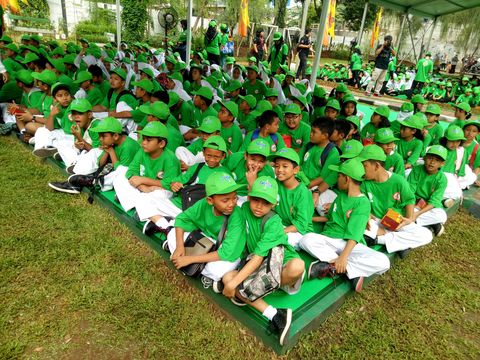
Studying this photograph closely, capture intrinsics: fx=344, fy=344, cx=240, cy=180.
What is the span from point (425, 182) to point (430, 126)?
2.39 metres

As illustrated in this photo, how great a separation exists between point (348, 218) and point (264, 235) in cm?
103

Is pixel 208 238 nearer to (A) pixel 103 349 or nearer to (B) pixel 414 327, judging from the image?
(A) pixel 103 349

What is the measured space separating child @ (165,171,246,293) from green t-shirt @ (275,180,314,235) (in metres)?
0.69

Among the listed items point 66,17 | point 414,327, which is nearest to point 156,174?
point 414,327

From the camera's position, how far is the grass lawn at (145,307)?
239 centimetres

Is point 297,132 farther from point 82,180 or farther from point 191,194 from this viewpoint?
point 82,180

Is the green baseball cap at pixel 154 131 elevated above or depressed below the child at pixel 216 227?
above

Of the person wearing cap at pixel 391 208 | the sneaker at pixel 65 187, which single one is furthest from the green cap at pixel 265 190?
the sneaker at pixel 65 187

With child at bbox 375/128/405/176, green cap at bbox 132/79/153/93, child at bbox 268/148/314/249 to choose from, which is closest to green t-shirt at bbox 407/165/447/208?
child at bbox 375/128/405/176

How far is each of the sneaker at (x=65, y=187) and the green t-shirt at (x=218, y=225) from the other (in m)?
2.04

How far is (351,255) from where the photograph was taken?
3.07 m

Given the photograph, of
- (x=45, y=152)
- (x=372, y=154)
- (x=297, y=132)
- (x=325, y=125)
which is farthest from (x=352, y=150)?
(x=45, y=152)

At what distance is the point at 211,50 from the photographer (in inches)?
416

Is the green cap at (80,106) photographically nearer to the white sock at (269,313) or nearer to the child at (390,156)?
the white sock at (269,313)
